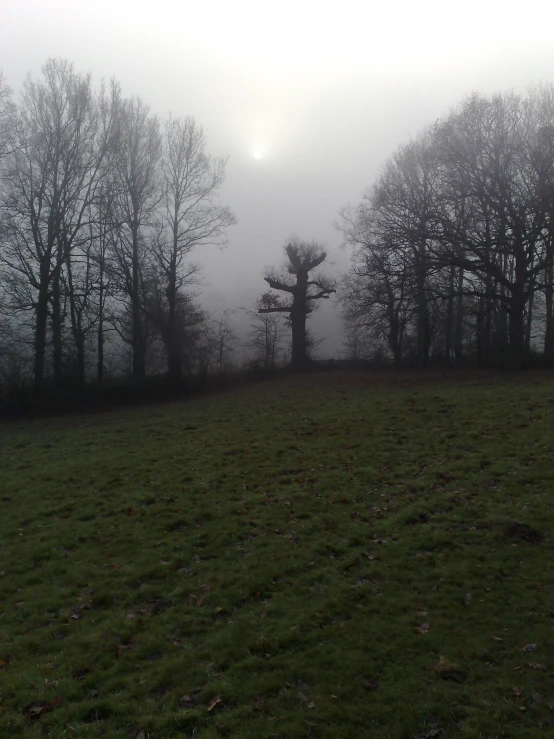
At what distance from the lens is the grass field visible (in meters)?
5.27

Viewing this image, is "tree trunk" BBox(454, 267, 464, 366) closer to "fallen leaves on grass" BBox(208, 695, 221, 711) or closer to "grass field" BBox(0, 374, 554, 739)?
"grass field" BBox(0, 374, 554, 739)

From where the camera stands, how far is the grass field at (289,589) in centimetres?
527

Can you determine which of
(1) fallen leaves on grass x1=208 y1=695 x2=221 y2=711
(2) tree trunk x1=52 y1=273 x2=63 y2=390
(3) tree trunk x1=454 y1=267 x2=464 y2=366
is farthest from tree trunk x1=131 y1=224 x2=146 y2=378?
(1) fallen leaves on grass x1=208 y1=695 x2=221 y2=711

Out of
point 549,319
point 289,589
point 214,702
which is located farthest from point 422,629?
point 549,319

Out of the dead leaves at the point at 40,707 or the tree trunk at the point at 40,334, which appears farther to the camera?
the tree trunk at the point at 40,334

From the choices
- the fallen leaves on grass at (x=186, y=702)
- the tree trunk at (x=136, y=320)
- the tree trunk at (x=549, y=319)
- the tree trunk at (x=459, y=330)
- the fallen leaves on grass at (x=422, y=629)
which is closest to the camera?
the fallen leaves on grass at (x=186, y=702)

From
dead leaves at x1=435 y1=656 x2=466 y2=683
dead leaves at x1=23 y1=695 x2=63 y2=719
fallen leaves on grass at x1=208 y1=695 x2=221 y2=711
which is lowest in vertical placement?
dead leaves at x1=23 y1=695 x2=63 y2=719

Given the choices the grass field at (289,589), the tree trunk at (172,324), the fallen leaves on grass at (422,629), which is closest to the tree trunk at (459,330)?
the tree trunk at (172,324)

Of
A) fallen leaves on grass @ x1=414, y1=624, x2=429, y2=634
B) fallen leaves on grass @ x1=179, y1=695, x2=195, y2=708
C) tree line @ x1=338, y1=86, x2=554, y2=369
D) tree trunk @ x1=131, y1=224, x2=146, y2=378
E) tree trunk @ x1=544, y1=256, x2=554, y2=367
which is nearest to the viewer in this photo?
fallen leaves on grass @ x1=179, y1=695, x2=195, y2=708

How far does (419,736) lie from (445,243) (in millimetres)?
25703

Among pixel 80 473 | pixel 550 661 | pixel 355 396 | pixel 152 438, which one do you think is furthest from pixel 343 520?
pixel 355 396

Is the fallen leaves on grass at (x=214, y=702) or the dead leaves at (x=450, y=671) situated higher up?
the dead leaves at (x=450, y=671)

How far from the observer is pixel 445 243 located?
2764 cm

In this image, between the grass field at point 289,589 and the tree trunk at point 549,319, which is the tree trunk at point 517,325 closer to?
the tree trunk at point 549,319
